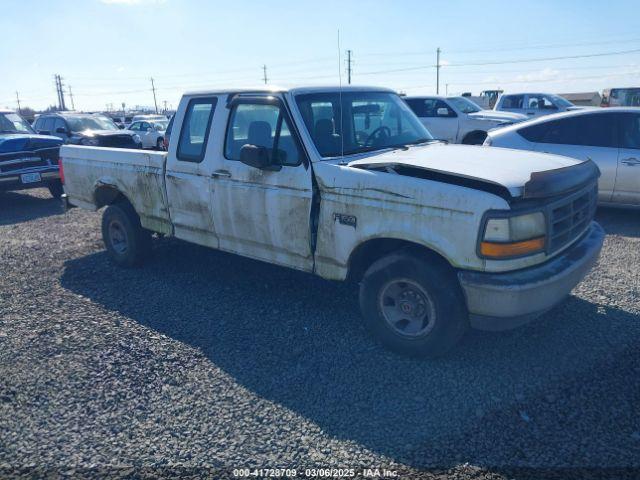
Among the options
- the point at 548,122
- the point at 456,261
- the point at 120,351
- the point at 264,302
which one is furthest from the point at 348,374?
the point at 548,122

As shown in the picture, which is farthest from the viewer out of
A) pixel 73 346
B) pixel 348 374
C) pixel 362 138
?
pixel 362 138

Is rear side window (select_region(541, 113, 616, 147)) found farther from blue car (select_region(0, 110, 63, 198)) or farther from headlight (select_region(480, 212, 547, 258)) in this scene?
blue car (select_region(0, 110, 63, 198))

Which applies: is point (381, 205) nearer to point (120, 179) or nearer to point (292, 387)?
point (292, 387)

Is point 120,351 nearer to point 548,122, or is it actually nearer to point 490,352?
point 490,352

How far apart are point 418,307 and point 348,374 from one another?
2.32 feet

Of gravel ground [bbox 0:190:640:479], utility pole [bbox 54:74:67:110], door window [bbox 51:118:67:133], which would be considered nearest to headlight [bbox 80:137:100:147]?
door window [bbox 51:118:67:133]

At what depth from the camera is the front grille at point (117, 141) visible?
1386 cm

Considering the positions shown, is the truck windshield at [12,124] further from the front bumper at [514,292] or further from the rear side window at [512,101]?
the rear side window at [512,101]

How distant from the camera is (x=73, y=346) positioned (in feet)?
13.9

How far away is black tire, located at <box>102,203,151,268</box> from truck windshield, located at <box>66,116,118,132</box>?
9929 mm

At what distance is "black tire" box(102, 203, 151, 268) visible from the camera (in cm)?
593

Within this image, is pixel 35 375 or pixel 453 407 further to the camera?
pixel 35 375

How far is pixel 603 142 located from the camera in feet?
23.9

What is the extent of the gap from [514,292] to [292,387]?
1.62 m
